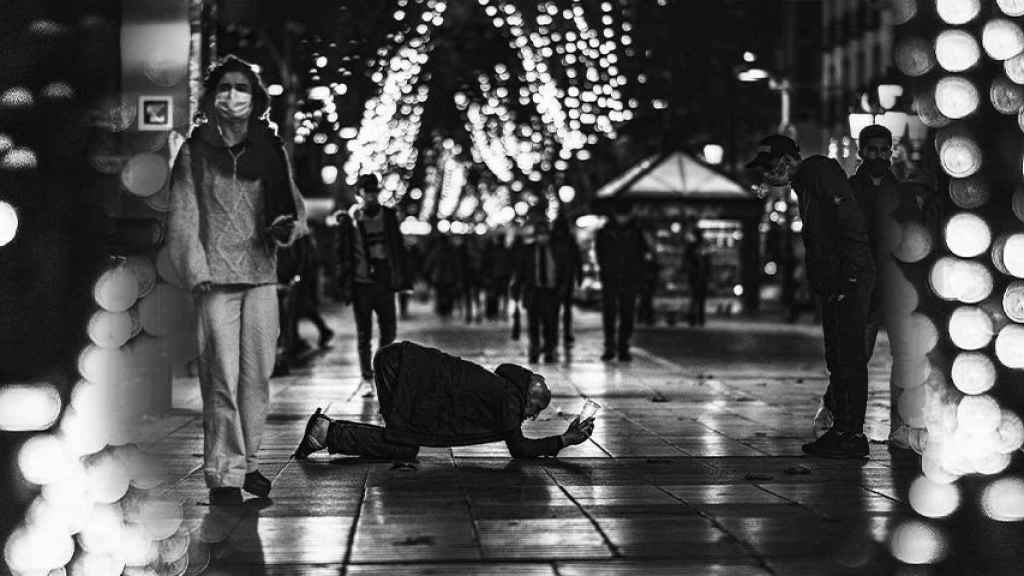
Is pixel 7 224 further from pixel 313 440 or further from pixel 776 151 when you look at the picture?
pixel 776 151

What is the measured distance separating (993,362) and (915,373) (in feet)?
7.27

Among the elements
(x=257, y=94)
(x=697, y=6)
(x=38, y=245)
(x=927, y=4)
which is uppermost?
(x=697, y=6)

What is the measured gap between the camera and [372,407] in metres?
15.6

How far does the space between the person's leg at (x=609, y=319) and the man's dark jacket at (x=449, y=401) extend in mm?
12794

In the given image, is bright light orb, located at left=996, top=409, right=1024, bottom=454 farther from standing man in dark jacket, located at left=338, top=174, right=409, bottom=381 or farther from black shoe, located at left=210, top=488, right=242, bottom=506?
standing man in dark jacket, located at left=338, top=174, right=409, bottom=381

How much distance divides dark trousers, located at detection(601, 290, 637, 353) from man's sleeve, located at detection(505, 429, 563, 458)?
496 inches

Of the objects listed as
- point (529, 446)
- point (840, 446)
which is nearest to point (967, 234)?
point (840, 446)

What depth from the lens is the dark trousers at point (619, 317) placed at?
78.9 ft

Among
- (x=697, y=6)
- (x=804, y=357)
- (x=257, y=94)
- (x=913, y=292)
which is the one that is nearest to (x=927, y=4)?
(x=913, y=292)

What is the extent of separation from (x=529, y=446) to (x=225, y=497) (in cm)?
247

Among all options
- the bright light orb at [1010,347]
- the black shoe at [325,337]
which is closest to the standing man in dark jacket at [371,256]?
the bright light orb at [1010,347]

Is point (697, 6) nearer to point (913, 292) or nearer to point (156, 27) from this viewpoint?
point (156, 27)

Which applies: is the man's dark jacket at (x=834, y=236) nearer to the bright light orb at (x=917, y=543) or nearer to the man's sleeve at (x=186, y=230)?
the bright light orb at (x=917, y=543)

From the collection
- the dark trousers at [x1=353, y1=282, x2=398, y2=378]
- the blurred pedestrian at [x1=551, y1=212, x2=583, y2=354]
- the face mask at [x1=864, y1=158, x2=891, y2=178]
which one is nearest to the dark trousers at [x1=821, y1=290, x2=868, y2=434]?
the face mask at [x1=864, y1=158, x2=891, y2=178]
